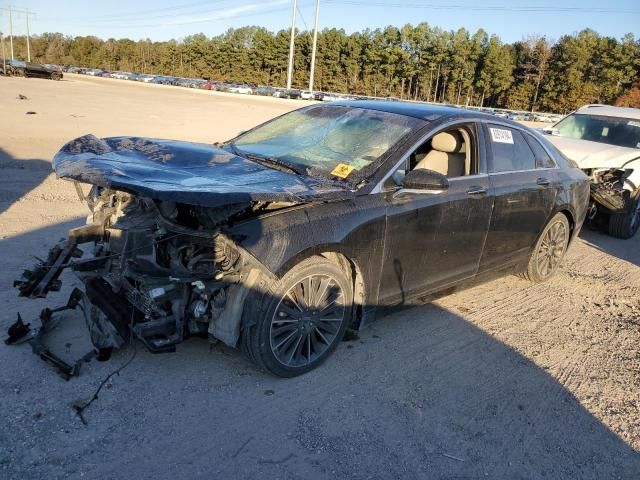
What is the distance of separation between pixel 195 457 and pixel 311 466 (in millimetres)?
623

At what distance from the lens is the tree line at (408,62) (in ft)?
234

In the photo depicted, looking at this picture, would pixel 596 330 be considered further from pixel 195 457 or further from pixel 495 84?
→ pixel 495 84

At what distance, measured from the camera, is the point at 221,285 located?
324 centimetres

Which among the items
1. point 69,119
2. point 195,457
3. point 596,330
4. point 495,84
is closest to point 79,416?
point 195,457

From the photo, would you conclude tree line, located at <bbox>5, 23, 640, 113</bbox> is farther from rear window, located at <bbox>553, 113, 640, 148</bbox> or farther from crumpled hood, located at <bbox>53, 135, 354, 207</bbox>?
crumpled hood, located at <bbox>53, 135, 354, 207</bbox>

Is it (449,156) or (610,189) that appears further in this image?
(610,189)

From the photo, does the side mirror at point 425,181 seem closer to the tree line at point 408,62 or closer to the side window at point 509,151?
the side window at point 509,151

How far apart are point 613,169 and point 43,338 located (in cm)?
836

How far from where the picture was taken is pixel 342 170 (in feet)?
12.8

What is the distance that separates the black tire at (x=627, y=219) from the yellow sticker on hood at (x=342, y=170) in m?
6.23

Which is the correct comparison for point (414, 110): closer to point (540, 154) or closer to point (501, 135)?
point (501, 135)

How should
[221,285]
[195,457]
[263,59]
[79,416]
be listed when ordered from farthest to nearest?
[263,59]
[221,285]
[79,416]
[195,457]

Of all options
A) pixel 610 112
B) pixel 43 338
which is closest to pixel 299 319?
pixel 43 338

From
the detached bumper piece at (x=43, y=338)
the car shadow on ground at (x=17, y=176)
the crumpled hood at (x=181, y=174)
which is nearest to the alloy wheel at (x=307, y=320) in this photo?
the crumpled hood at (x=181, y=174)
